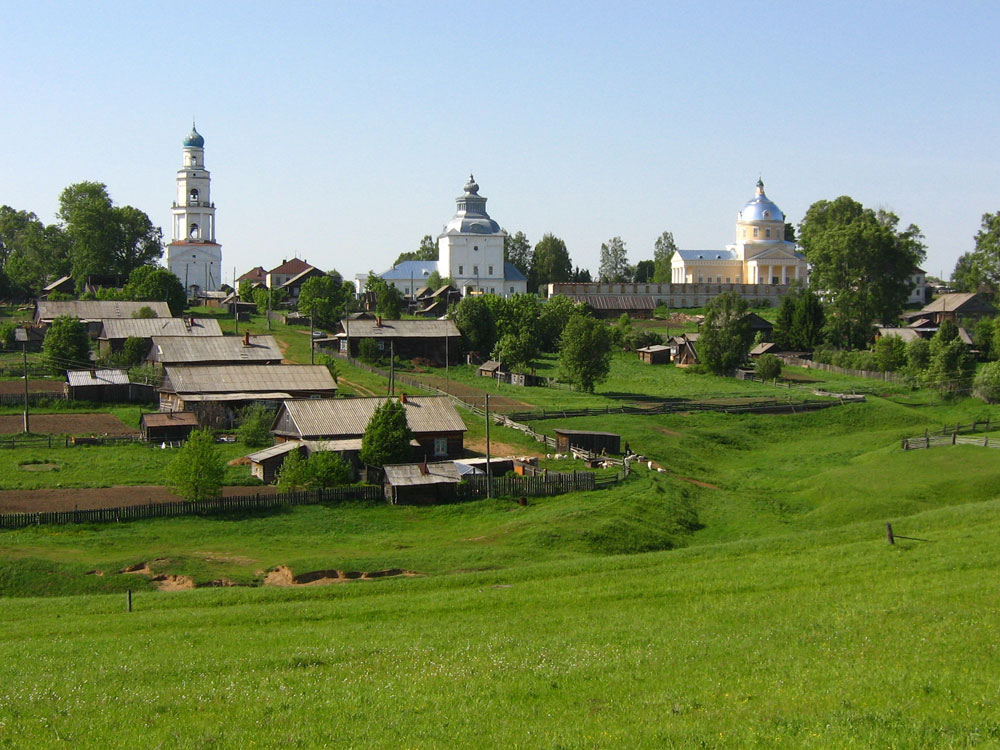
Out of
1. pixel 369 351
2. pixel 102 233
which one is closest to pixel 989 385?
pixel 369 351

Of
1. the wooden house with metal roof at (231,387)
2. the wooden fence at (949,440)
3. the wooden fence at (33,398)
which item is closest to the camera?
the wooden fence at (949,440)

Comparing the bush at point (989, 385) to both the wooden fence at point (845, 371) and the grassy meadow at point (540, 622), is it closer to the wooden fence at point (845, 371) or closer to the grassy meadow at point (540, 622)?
the wooden fence at point (845, 371)

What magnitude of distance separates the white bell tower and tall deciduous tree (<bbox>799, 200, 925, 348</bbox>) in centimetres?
6191

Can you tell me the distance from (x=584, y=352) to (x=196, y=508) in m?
34.6

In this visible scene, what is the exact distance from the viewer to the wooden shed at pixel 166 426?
50.4 metres

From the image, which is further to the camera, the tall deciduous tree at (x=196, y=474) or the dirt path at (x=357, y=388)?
the dirt path at (x=357, y=388)

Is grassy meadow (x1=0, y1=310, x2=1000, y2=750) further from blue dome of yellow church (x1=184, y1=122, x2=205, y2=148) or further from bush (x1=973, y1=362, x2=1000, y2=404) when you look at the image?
blue dome of yellow church (x1=184, y1=122, x2=205, y2=148)

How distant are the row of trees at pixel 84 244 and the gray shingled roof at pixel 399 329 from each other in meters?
34.6

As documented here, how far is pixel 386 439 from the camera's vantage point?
43.4 m

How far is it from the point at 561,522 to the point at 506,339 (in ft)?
131

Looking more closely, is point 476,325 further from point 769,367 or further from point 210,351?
point 210,351

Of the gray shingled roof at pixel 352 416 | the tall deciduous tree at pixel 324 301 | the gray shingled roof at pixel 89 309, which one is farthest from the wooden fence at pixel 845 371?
the gray shingled roof at pixel 89 309

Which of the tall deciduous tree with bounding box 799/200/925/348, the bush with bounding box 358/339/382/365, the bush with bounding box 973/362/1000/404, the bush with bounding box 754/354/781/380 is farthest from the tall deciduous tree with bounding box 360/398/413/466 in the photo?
the tall deciduous tree with bounding box 799/200/925/348

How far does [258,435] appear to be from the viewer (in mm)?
50219
